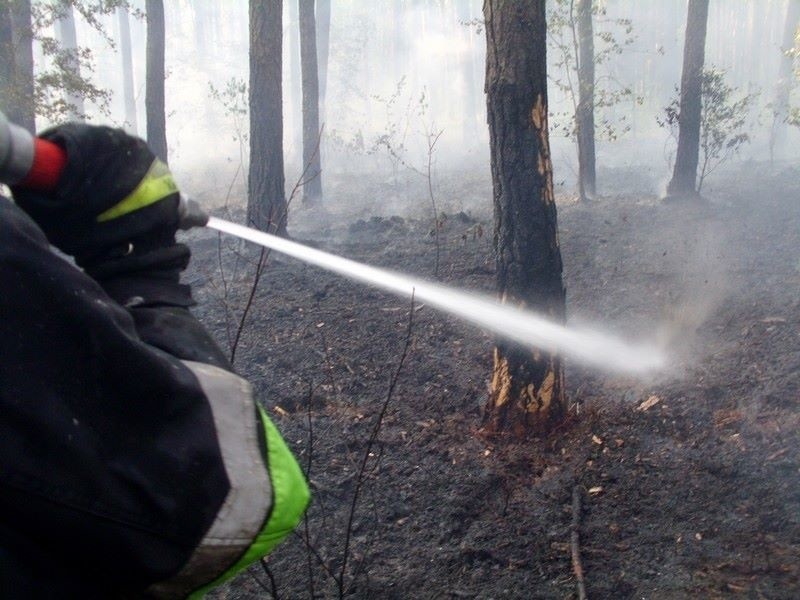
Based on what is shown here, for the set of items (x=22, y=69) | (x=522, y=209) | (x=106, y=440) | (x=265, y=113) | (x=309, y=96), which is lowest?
(x=522, y=209)

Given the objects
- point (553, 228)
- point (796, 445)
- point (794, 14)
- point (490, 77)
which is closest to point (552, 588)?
point (796, 445)

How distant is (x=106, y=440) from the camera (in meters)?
1.05

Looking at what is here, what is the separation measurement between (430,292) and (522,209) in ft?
11.3

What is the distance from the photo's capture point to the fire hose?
1.15 metres

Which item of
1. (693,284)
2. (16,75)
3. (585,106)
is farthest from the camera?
(585,106)

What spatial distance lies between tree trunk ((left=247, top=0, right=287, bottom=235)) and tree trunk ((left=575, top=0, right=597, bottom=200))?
7.41m

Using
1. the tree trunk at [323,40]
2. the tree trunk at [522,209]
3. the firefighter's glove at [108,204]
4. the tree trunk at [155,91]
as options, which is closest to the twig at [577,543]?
the tree trunk at [522,209]

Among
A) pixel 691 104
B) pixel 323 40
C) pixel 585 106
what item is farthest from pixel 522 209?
pixel 323 40

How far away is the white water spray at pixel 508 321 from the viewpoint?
4.80 metres

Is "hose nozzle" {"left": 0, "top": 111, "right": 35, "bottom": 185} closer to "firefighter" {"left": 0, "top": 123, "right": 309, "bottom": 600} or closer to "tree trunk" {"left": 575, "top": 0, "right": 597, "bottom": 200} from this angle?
"firefighter" {"left": 0, "top": 123, "right": 309, "bottom": 600}

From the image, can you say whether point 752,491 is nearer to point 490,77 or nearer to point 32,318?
point 490,77

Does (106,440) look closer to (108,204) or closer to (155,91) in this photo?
(108,204)

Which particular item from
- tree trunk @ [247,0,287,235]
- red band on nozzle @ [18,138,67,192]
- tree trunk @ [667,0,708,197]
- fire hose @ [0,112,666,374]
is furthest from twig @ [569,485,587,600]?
tree trunk @ [667,0,708,197]

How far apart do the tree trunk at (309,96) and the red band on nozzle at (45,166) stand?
14.2 metres
